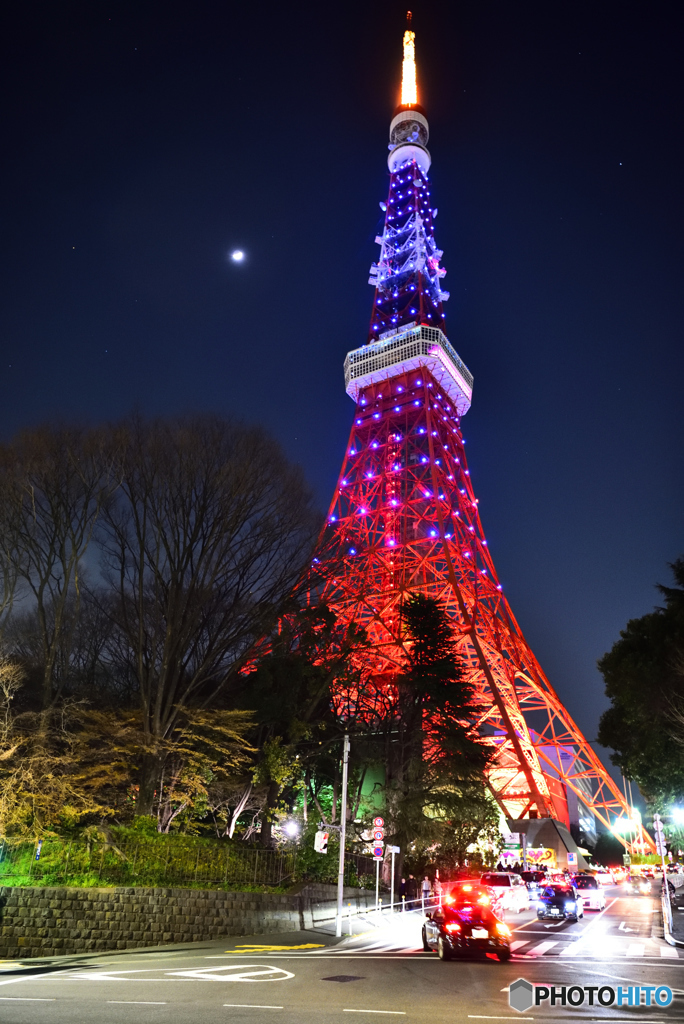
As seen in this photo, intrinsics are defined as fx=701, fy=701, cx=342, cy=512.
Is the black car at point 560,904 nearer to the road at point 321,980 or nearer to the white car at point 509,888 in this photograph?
the white car at point 509,888

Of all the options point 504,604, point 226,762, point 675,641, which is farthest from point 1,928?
point 504,604

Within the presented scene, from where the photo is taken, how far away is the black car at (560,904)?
20516 mm

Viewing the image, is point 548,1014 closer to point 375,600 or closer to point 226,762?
point 226,762

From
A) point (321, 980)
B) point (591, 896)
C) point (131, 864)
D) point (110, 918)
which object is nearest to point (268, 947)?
point (110, 918)

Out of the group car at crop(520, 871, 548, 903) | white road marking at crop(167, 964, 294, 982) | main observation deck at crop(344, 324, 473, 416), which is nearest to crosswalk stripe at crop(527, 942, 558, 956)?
white road marking at crop(167, 964, 294, 982)

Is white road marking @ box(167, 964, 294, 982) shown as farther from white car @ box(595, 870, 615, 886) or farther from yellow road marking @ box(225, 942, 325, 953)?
white car @ box(595, 870, 615, 886)

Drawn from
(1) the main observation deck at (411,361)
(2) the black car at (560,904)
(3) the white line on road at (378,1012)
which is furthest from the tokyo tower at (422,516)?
(3) the white line on road at (378,1012)

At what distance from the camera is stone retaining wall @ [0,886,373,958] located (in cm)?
1463

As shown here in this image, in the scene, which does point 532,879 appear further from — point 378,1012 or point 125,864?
point 378,1012

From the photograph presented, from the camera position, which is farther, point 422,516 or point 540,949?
point 422,516

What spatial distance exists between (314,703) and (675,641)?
1158cm

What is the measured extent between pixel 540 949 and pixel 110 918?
8972 mm

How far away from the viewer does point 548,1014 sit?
7.60m

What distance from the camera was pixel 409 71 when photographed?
71.9m
